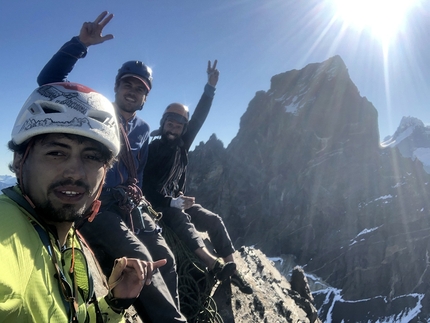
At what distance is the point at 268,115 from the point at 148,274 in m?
138

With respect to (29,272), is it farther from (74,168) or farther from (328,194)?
(328,194)

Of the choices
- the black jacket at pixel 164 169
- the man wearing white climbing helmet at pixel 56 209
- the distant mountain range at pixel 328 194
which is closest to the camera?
the man wearing white climbing helmet at pixel 56 209

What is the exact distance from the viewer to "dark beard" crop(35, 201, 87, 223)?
2.11 metres

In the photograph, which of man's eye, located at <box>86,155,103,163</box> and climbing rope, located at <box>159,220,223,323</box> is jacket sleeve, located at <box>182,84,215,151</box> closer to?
climbing rope, located at <box>159,220,223,323</box>

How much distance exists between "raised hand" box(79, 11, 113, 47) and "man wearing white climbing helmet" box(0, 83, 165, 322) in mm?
2514

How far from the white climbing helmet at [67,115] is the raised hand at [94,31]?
8.20ft

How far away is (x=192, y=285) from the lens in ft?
19.7

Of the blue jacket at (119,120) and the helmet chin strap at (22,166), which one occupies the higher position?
the blue jacket at (119,120)

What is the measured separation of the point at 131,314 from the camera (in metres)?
4.48

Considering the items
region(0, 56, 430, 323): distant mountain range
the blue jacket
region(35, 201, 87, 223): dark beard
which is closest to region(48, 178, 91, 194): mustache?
region(35, 201, 87, 223): dark beard

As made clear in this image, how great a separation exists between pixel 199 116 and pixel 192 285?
428 cm

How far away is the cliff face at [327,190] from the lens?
3445 inches

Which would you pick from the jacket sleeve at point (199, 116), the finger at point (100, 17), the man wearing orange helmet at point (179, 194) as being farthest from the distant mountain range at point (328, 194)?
the finger at point (100, 17)

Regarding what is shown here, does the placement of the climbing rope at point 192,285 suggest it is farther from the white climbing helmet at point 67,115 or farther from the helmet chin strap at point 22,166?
the helmet chin strap at point 22,166
